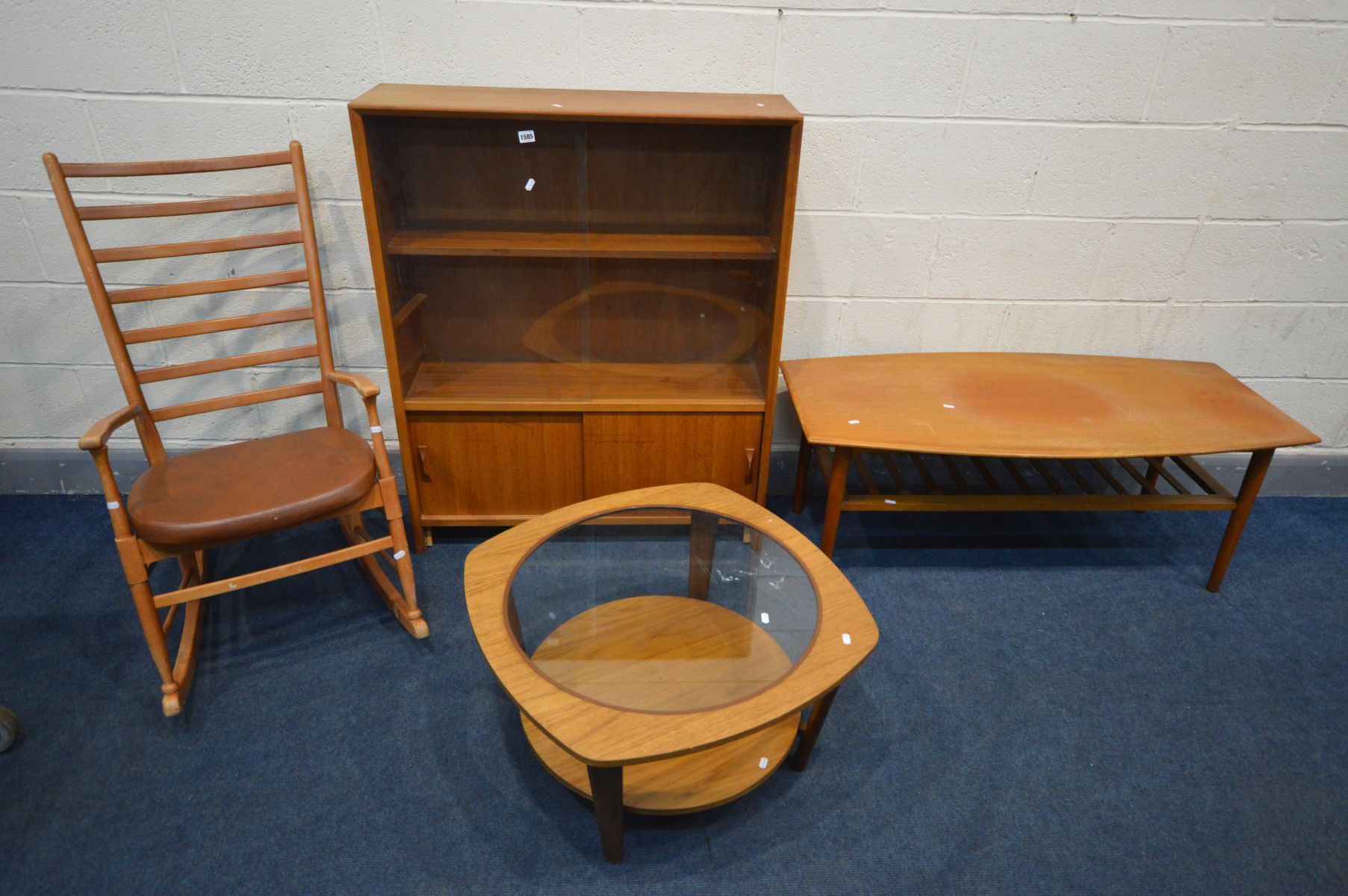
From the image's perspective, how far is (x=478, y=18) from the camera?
211cm

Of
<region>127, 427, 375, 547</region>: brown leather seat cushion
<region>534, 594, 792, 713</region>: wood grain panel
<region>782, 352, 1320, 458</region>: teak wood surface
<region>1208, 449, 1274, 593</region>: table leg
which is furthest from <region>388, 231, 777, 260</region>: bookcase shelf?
<region>1208, 449, 1274, 593</region>: table leg

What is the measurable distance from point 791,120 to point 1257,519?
7.02 feet

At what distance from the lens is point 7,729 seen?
5.79 ft

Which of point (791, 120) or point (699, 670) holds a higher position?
point (791, 120)

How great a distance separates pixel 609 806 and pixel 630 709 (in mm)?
215

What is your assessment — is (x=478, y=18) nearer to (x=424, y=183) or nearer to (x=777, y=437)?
(x=424, y=183)

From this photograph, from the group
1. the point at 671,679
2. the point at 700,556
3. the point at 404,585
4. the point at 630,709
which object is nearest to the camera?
the point at 630,709

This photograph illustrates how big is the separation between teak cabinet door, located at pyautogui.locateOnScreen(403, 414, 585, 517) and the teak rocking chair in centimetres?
26


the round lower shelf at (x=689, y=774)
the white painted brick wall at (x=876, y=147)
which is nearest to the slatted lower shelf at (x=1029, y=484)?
the white painted brick wall at (x=876, y=147)

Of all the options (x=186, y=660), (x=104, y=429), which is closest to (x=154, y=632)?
(x=186, y=660)

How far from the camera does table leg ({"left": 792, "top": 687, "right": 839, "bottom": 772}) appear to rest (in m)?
1.68

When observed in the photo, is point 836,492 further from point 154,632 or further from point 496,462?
point 154,632

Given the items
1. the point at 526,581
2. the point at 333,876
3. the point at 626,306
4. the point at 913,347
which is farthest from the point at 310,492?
the point at 913,347

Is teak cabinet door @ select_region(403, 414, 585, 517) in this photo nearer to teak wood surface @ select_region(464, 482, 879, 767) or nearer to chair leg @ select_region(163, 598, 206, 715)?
teak wood surface @ select_region(464, 482, 879, 767)
